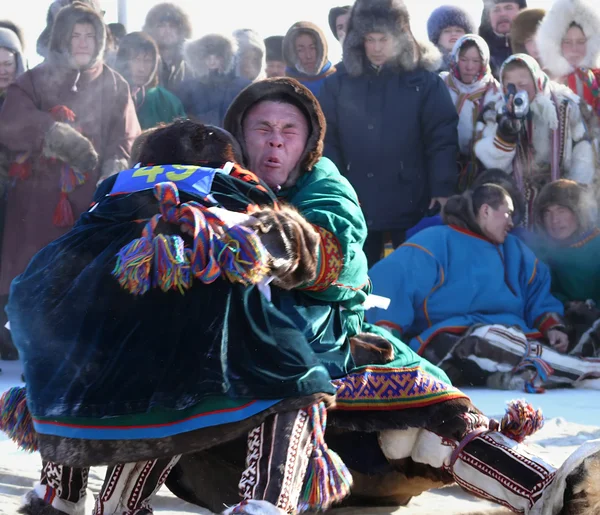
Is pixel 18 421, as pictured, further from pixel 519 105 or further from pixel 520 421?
pixel 519 105

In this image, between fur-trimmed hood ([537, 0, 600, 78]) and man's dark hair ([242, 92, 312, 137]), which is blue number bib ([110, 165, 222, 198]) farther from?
fur-trimmed hood ([537, 0, 600, 78])

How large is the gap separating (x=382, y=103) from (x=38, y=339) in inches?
144

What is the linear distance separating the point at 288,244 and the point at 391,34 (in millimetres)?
3618

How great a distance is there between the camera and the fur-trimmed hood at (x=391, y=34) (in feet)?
18.6

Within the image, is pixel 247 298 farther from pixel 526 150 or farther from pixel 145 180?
pixel 526 150

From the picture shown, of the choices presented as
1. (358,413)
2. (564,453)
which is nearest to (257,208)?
(358,413)

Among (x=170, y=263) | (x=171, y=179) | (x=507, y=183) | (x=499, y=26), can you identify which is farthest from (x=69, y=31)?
(x=170, y=263)

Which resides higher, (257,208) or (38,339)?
(257,208)

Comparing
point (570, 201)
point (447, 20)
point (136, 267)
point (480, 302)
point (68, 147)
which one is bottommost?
point (480, 302)

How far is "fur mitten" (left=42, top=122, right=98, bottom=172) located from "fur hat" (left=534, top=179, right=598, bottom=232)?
2.58m

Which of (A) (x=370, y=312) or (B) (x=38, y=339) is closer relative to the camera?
(B) (x=38, y=339)

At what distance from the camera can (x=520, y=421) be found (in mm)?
2639

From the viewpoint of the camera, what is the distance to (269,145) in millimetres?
2822

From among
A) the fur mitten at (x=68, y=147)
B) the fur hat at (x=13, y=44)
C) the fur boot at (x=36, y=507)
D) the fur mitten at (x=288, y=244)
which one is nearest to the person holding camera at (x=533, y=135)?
the fur mitten at (x=68, y=147)
